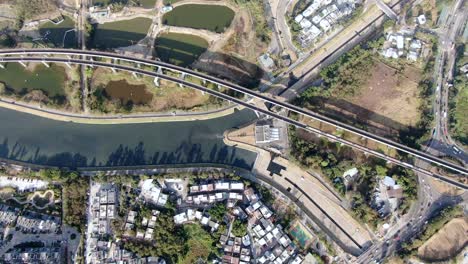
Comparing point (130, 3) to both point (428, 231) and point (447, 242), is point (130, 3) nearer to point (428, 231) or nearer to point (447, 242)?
point (428, 231)

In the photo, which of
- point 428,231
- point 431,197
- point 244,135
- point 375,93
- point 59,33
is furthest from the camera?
point 59,33

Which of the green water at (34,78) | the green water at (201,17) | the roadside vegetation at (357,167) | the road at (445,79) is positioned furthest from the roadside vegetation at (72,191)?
the road at (445,79)

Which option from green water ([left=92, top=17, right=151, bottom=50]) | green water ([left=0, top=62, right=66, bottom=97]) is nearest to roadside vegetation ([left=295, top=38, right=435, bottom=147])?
green water ([left=92, top=17, right=151, bottom=50])

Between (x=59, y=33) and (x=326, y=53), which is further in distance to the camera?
(x=59, y=33)

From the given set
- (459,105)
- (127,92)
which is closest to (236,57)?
(127,92)

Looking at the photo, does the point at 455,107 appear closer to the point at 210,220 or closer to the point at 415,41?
the point at 415,41

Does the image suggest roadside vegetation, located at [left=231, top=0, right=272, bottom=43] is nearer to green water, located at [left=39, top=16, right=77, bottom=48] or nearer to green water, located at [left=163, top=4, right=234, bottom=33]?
green water, located at [left=163, top=4, right=234, bottom=33]

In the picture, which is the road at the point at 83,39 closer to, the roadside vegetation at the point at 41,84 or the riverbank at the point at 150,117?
the roadside vegetation at the point at 41,84
